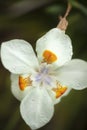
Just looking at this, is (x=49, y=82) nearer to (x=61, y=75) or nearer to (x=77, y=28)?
(x=61, y=75)

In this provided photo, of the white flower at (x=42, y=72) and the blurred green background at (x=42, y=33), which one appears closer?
the white flower at (x=42, y=72)

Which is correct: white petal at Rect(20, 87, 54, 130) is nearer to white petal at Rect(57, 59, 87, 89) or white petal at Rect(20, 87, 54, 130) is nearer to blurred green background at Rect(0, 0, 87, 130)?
white petal at Rect(57, 59, 87, 89)

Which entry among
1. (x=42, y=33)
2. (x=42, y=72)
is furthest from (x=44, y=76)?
(x=42, y=33)

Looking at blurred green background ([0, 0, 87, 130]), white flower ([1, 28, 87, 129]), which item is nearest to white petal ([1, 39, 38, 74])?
white flower ([1, 28, 87, 129])

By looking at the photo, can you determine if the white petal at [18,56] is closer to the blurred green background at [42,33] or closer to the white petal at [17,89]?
the white petal at [17,89]

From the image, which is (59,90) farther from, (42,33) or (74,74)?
(42,33)

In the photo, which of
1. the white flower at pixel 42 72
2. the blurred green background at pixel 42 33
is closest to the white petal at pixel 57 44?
the white flower at pixel 42 72
